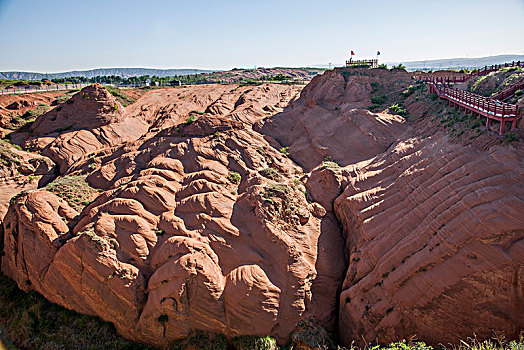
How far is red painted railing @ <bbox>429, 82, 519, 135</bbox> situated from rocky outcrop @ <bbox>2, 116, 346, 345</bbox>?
10.2 meters

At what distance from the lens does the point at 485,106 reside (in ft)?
56.3

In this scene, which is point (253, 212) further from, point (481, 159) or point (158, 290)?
point (481, 159)

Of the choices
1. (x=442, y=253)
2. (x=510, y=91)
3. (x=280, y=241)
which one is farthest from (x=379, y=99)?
(x=442, y=253)

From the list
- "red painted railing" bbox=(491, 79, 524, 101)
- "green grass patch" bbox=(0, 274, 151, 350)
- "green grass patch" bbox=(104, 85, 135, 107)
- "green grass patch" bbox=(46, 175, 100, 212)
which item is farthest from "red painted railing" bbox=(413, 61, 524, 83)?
"green grass patch" bbox=(104, 85, 135, 107)

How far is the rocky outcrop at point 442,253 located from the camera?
12.1 meters

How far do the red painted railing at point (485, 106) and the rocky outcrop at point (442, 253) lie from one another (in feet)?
5.14

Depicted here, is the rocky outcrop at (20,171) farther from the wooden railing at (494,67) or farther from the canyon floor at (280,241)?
the wooden railing at (494,67)

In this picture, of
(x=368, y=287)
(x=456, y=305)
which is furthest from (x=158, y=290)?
(x=456, y=305)

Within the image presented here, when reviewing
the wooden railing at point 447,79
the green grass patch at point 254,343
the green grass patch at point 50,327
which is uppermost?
the wooden railing at point 447,79

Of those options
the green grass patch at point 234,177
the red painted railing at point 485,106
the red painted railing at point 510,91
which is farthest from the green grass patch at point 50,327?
the red painted railing at point 510,91

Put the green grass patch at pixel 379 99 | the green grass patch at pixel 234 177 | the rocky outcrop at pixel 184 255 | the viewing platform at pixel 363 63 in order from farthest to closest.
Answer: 1. the viewing platform at pixel 363 63
2. the green grass patch at pixel 379 99
3. the green grass patch at pixel 234 177
4. the rocky outcrop at pixel 184 255

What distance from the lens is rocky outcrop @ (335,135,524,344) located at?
475 inches

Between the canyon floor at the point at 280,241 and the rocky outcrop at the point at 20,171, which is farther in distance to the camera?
the rocky outcrop at the point at 20,171

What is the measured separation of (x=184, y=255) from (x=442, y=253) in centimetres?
1182
